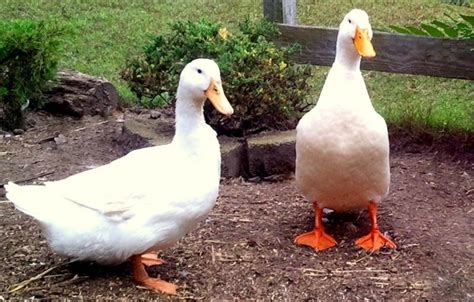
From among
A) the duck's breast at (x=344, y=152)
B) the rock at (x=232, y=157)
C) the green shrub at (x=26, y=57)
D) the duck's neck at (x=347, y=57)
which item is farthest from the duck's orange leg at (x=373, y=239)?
the green shrub at (x=26, y=57)

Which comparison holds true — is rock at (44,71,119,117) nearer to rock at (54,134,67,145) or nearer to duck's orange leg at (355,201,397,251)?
rock at (54,134,67,145)

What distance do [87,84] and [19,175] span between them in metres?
1.55

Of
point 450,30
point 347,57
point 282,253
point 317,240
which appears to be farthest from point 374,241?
point 450,30

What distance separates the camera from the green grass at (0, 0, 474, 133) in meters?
8.27

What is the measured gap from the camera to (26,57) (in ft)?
20.2

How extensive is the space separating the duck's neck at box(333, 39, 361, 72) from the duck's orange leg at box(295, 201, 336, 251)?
2.54ft

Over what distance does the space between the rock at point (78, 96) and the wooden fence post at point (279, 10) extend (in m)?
1.49

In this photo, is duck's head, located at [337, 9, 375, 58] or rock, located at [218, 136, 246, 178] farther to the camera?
rock, located at [218, 136, 246, 178]

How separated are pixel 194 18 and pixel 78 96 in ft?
12.9

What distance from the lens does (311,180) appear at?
4.46 meters

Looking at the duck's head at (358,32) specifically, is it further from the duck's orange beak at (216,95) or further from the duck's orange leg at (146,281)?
the duck's orange leg at (146,281)

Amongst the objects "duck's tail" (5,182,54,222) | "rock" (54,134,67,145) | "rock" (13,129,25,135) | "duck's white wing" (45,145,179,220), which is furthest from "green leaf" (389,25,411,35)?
"duck's tail" (5,182,54,222)

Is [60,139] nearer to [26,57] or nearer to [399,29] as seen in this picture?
[26,57]

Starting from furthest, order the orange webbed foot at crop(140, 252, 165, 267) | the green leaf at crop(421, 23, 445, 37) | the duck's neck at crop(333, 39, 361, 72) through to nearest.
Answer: the green leaf at crop(421, 23, 445, 37)
the duck's neck at crop(333, 39, 361, 72)
the orange webbed foot at crop(140, 252, 165, 267)
